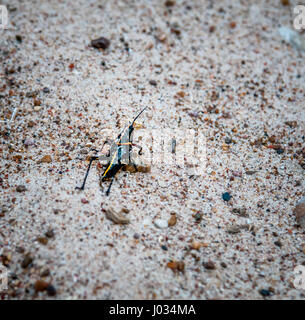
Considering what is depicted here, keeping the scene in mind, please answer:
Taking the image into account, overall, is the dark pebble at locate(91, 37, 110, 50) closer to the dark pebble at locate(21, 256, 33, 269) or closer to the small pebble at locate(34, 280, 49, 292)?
the dark pebble at locate(21, 256, 33, 269)

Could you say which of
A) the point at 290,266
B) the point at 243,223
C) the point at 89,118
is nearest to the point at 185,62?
the point at 89,118

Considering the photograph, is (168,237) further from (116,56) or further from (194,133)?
(116,56)

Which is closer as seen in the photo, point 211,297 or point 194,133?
point 211,297

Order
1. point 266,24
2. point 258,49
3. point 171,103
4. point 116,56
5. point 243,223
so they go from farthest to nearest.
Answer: point 266,24
point 258,49
point 116,56
point 171,103
point 243,223

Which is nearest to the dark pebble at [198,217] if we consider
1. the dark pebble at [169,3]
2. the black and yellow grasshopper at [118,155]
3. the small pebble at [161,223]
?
the small pebble at [161,223]

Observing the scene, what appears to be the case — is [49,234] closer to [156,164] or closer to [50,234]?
[50,234]

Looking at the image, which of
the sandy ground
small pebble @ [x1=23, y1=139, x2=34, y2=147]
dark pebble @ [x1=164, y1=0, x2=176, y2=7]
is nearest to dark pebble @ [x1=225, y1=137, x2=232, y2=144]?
the sandy ground
